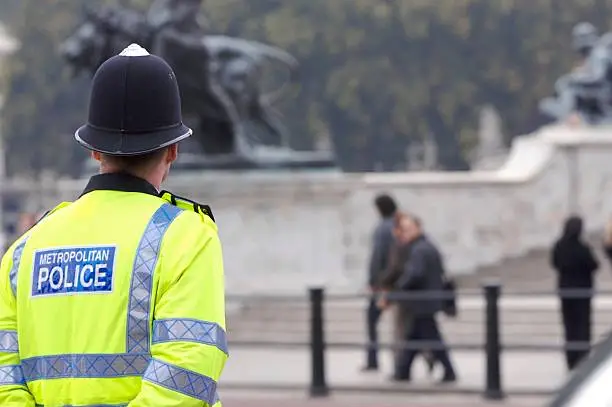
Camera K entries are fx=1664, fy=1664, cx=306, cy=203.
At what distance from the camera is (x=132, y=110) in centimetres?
356

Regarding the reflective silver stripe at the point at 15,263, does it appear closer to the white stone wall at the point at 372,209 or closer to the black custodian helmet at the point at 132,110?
the black custodian helmet at the point at 132,110

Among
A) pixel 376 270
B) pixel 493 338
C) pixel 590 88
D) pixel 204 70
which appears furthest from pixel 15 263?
pixel 590 88

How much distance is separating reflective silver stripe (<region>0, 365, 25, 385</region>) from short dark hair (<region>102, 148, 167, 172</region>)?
0.48 metres

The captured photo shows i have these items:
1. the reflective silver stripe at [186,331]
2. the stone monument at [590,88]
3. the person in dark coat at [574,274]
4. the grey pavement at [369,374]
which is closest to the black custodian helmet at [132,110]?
the reflective silver stripe at [186,331]

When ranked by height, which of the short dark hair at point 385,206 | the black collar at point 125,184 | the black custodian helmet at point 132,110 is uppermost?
the black custodian helmet at point 132,110

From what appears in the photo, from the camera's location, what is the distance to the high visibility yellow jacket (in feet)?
11.1

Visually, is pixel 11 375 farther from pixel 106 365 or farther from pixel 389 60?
pixel 389 60

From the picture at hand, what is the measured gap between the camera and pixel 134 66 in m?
3.59

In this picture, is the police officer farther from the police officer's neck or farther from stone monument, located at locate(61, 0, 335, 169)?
stone monument, located at locate(61, 0, 335, 169)

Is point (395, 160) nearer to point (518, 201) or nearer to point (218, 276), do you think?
point (518, 201)

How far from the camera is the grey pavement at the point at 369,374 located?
567 inches

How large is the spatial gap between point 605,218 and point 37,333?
89.0 ft

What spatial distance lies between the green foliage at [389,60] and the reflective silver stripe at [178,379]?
59.7m

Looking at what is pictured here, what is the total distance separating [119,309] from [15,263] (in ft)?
1.11
